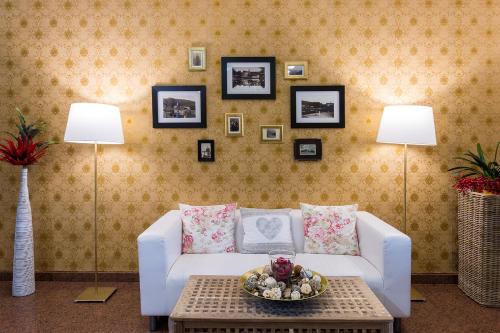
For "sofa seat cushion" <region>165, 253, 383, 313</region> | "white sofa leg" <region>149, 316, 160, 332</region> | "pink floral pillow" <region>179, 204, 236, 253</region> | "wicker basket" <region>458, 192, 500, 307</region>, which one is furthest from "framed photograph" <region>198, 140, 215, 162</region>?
"wicker basket" <region>458, 192, 500, 307</region>

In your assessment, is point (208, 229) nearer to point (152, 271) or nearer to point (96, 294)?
point (152, 271)

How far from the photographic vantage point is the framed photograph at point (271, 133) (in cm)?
394

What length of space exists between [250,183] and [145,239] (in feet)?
4.39

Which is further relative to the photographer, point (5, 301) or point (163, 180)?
point (163, 180)

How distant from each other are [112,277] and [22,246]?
0.87 metres

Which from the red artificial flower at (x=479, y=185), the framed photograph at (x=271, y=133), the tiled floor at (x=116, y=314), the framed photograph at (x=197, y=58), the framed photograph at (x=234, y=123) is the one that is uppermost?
the framed photograph at (x=197, y=58)

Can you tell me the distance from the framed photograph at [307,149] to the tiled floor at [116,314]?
1.60 metres

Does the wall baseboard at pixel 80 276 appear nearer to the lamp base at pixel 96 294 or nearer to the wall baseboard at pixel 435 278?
the lamp base at pixel 96 294

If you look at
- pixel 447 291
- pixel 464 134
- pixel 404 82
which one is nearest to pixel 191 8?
pixel 404 82

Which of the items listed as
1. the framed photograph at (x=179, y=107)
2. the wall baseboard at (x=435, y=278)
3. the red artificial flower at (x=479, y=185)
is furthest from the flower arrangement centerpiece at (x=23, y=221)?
the red artificial flower at (x=479, y=185)

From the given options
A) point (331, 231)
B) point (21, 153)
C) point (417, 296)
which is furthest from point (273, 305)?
point (21, 153)

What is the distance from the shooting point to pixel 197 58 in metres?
3.91

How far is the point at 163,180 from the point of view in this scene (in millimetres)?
3994

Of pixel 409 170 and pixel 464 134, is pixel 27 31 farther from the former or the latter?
pixel 464 134
